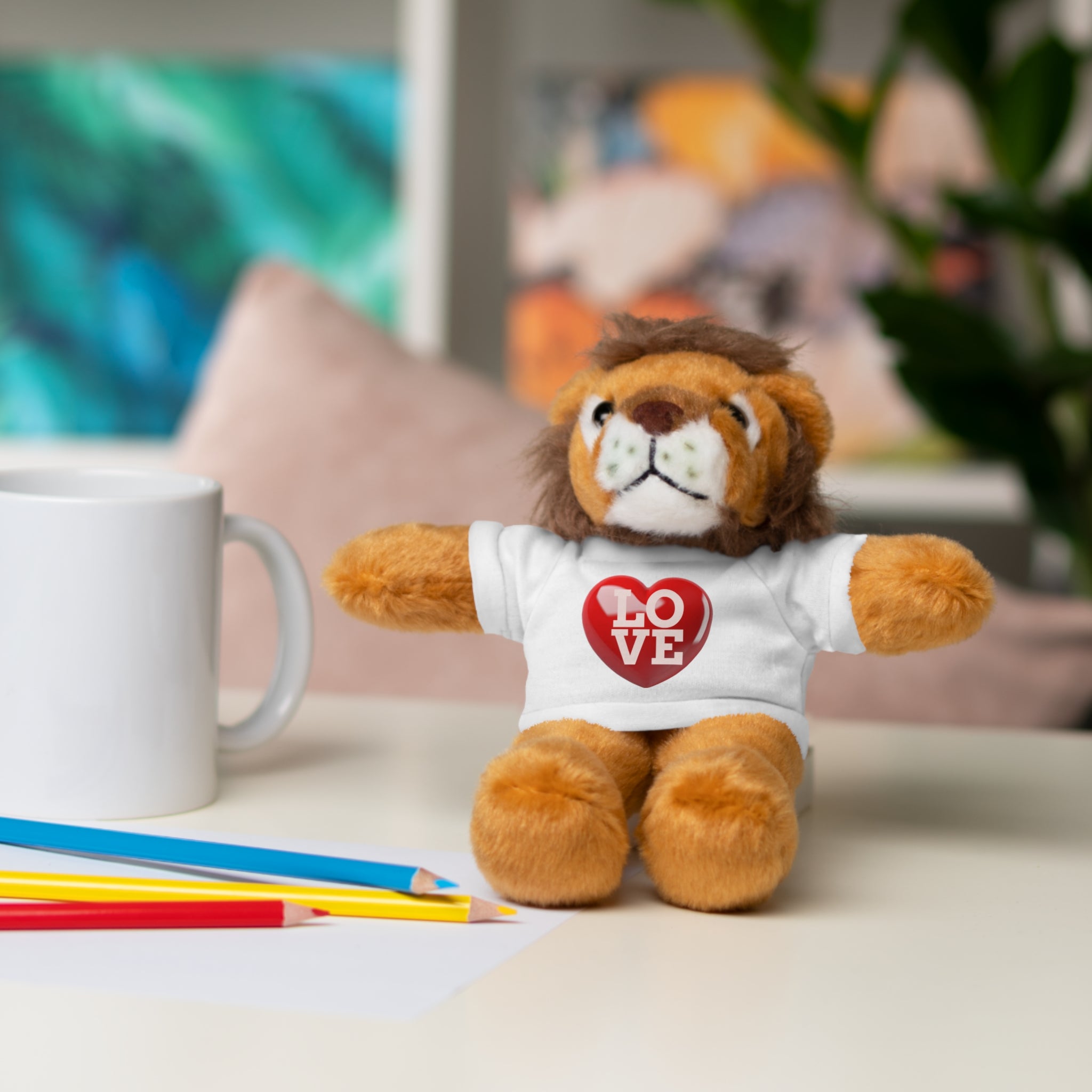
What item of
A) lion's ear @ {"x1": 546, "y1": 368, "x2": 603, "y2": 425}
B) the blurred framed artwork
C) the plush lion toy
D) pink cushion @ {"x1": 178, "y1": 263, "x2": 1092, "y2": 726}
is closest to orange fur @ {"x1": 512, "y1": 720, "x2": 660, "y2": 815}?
the plush lion toy

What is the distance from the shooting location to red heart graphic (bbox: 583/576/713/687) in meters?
0.44

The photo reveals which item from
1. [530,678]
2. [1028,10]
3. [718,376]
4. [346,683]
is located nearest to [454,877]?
[530,678]

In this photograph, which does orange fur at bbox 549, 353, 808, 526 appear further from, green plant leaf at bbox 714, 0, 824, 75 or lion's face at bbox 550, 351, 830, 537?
green plant leaf at bbox 714, 0, 824, 75

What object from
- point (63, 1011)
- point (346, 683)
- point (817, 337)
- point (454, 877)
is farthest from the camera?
point (817, 337)

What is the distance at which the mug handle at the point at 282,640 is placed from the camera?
56cm

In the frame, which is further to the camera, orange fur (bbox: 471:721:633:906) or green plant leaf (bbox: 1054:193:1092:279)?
green plant leaf (bbox: 1054:193:1092:279)

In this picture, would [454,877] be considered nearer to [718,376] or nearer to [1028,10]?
[718,376]

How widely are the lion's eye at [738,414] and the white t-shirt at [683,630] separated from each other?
0.05 metres

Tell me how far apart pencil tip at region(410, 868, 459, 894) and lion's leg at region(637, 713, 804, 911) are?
62 mm

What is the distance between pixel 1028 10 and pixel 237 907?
1778 millimetres

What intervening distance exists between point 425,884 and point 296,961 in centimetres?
5

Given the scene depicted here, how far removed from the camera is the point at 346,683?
892 mm

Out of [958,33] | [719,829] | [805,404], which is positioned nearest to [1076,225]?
[958,33]

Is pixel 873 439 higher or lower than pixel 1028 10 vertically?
lower
